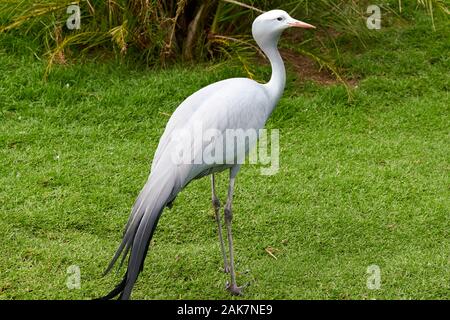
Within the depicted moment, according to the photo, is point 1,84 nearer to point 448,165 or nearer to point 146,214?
point 146,214

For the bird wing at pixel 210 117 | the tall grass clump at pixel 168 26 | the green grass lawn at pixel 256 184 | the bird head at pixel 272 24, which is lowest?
the green grass lawn at pixel 256 184

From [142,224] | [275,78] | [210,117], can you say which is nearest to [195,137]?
[210,117]

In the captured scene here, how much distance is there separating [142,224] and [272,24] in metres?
1.48

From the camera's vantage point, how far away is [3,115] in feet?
21.9

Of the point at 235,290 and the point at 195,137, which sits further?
the point at 235,290

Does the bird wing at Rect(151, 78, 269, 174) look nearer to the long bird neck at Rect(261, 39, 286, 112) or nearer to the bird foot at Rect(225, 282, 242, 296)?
the long bird neck at Rect(261, 39, 286, 112)

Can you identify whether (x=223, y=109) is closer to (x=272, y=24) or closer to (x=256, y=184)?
(x=272, y=24)

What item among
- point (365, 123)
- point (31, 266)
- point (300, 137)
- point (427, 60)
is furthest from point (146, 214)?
point (427, 60)

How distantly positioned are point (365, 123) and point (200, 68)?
5.11 feet

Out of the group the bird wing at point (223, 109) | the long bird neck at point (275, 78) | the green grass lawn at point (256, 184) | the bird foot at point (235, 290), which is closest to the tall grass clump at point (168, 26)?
the green grass lawn at point (256, 184)

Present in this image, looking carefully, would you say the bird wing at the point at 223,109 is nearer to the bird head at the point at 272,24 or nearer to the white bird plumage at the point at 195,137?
the white bird plumage at the point at 195,137

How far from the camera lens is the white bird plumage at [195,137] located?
4203 millimetres

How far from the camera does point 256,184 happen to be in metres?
5.82

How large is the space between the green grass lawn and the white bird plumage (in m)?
0.44
